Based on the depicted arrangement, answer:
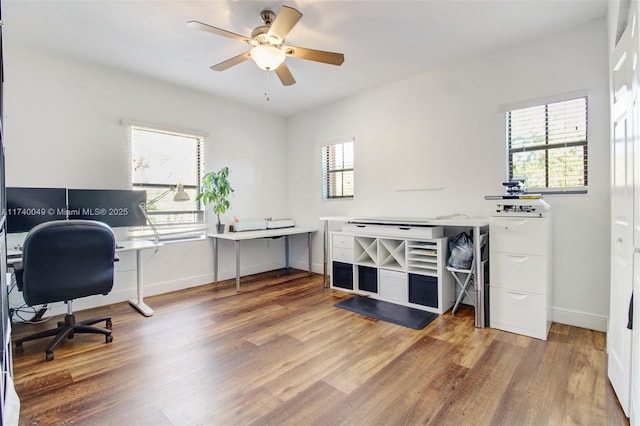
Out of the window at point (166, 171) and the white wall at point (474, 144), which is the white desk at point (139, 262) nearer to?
the window at point (166, 171)

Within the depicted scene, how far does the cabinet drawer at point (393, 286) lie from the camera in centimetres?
337

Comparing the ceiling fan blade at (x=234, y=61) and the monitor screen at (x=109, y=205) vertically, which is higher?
the ceiling fan blade at (x=234, y=61)

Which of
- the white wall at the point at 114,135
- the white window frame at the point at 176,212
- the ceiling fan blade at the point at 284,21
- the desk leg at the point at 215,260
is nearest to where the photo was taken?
the ceiling fan blade at the point at 284,21

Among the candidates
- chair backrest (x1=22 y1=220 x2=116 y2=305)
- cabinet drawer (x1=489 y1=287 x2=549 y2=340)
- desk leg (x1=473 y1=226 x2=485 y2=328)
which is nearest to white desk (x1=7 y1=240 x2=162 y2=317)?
chair backrest (x1=22 y1=220 x2=116 y2=305)

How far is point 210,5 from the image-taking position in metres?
2.37

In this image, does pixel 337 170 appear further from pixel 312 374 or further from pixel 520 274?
pixel 312 374

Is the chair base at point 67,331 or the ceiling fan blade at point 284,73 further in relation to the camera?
the ceiling fan blade at point 284,73

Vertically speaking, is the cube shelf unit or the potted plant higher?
the potted plant

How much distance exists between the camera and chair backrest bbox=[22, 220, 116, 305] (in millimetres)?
2209

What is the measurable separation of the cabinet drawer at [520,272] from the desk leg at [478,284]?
96mm

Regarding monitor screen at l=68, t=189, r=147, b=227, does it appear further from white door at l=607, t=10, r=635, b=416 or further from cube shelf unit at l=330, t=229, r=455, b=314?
white door at l=607, t=10, r=635, b=416

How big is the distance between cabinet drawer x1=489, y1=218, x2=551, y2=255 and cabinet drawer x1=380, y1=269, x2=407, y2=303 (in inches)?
39.3

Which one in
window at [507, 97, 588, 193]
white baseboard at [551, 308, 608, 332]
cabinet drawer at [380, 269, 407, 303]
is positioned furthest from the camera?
cabinet drawer at [380, 269, 407, 303]

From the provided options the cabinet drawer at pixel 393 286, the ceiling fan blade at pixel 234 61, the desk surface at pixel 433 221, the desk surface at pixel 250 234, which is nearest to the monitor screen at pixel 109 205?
the desk surface at pixel 250 234
